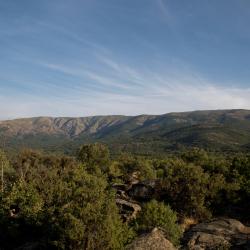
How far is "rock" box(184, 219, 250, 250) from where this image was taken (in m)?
32.0

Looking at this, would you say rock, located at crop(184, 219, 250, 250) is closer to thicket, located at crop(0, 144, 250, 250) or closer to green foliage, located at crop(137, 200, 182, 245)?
green foliage, located at crop(137, 200, 182, 245)

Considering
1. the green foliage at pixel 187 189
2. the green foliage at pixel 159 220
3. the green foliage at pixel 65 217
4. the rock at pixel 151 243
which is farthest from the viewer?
the green foliage at pixel 187 189

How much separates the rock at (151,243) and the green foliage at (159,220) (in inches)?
144

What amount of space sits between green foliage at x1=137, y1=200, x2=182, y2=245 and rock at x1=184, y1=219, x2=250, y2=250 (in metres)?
1.59

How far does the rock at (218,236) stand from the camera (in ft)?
105

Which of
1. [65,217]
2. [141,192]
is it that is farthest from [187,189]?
[65,217]

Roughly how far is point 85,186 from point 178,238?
10.9 meters

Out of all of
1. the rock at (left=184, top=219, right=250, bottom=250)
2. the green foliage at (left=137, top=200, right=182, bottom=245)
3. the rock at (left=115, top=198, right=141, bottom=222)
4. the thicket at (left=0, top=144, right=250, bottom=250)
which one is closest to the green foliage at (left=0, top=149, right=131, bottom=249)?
the thicket at (left=0, top=144, right=250, bottom=250)

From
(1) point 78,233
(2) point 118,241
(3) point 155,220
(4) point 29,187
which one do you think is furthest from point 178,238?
(4) point 29,187

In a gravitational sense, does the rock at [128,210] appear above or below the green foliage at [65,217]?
below

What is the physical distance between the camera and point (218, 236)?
34938mm

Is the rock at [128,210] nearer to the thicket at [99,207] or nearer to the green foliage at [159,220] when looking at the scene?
the thicket at [99,207]

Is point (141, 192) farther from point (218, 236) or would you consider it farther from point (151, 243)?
point (151, 243)

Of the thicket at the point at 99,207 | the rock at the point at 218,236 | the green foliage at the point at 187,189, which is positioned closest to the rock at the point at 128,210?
the thicket at the point at 99,207
